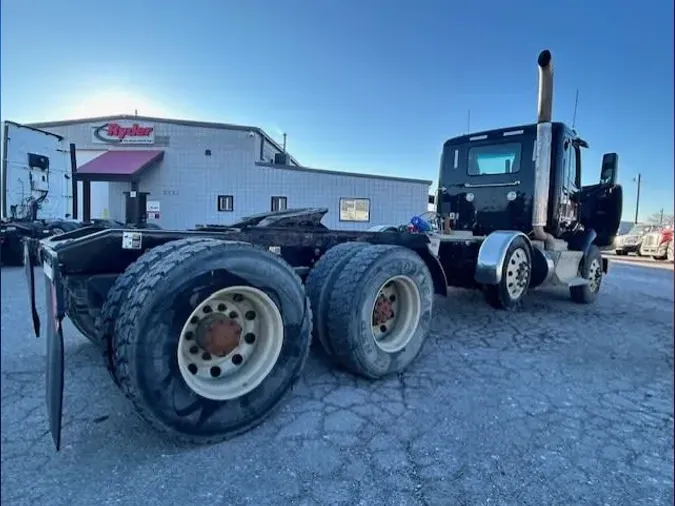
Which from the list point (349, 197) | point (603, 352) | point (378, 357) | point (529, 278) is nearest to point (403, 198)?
point (349, 197)

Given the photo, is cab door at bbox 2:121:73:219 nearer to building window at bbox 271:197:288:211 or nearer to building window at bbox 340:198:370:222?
→ building window at bbox 271:197:288:211

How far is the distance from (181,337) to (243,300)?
44 cm

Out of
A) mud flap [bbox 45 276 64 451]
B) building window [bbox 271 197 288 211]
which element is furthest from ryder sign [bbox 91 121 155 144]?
mud flap [bbox 45 276 64 451]

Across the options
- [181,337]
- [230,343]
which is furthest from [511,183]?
[181,337]

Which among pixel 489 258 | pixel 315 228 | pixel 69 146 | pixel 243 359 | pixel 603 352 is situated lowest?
pixel 603 352

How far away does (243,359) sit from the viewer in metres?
2.34

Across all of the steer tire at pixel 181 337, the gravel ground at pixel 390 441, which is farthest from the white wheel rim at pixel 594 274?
the steer tire at pixel 181 337

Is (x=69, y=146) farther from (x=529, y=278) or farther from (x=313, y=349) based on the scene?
(x=529, y=278)

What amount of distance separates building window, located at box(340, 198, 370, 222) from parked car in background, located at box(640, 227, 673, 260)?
1184 centimetres

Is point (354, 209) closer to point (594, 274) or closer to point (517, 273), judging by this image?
point (594, 274)

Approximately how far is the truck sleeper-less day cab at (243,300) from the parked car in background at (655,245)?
45.6 ft

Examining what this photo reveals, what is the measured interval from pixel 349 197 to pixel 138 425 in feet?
56.5

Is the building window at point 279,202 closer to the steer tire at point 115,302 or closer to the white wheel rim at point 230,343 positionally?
the white wheel rim at point 230,343

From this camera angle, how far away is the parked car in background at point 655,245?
14968 mm
